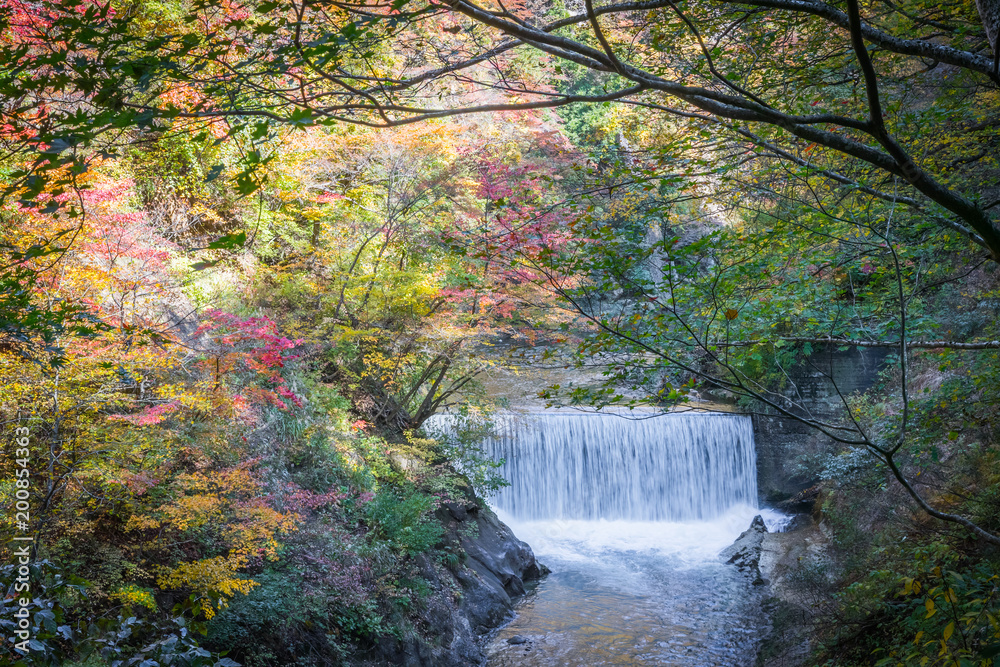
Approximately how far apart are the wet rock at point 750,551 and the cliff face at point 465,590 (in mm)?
3324

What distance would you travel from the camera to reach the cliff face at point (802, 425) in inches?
491

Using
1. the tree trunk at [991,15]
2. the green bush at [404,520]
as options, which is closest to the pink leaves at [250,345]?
the green bush at [404,520]

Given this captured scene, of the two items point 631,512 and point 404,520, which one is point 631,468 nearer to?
point 631,512

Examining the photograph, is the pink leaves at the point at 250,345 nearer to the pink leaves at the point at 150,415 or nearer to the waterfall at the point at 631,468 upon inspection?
the pink leaves at the point at 150,415

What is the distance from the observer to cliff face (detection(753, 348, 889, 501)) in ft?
40.9

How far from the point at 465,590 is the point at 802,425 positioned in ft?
28.2

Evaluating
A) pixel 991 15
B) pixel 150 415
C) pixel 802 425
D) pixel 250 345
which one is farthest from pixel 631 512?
pixel 991 15

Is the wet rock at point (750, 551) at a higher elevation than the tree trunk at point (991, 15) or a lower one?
lower

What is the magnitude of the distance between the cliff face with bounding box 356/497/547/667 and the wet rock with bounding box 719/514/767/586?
10.9 ft

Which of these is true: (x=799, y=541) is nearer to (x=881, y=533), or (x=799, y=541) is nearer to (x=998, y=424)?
(x=881, y=533)

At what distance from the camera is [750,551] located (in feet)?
33.5

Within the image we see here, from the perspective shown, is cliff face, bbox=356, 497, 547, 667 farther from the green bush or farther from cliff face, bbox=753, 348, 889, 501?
cliff face, bbox=753, 348, 889, 501

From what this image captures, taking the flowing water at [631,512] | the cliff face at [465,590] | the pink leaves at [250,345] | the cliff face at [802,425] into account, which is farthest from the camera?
the cliff face at [802,425]

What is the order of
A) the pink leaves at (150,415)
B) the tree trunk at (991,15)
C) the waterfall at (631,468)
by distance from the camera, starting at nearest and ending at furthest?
the tree trunk at (991,15) < the pink leaves at (150,415) < the waterfall at (631,468)
